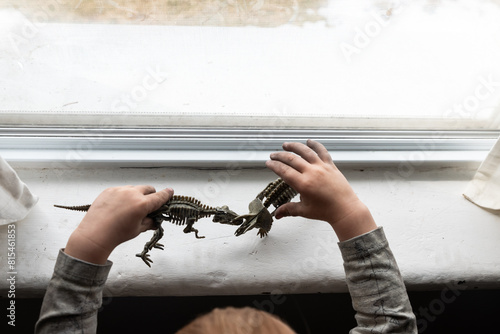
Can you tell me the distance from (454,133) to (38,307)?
104 cm

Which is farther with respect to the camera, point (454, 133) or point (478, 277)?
point (454, 133)

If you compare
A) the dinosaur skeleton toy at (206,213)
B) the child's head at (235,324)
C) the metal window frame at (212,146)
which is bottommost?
the child's head at (235,324)

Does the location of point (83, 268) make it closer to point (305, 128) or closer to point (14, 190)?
point (14, 190)

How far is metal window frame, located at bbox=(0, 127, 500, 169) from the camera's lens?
2.84ft

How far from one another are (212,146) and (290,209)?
278 millimetres

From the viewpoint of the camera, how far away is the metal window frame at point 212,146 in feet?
2.84

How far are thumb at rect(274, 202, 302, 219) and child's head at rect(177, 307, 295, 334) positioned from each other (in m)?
0.19

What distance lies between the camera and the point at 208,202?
846 mm

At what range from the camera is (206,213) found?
70 cm

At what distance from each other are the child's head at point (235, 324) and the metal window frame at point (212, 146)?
1.23ft

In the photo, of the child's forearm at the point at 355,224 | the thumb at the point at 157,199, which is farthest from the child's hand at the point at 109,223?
the child's forearm at the point at 355,224

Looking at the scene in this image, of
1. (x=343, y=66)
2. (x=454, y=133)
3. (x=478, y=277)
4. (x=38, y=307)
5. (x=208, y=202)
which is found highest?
(x=343, y=66)

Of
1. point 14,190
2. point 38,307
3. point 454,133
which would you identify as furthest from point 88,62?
point 454,133

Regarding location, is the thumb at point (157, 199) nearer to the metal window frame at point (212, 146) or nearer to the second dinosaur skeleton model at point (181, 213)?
the second dinosaur skeleton model at point (181, 213)
